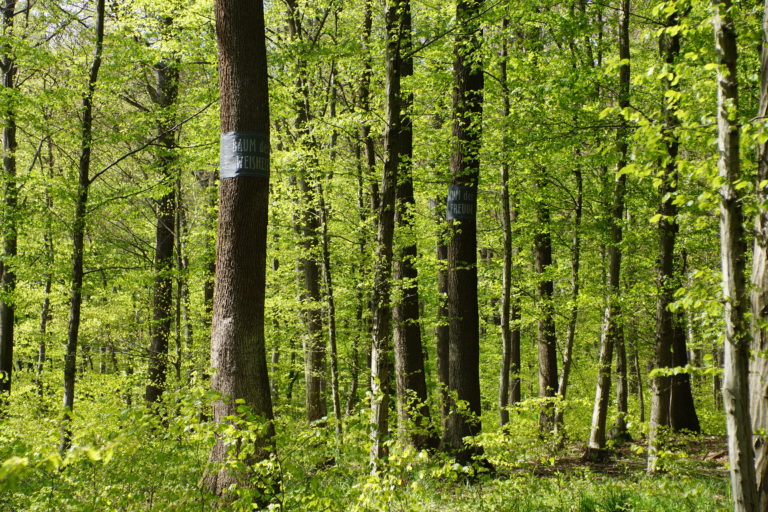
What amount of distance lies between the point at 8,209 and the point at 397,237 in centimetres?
627

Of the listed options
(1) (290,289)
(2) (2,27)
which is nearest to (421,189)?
(1) (290,289)

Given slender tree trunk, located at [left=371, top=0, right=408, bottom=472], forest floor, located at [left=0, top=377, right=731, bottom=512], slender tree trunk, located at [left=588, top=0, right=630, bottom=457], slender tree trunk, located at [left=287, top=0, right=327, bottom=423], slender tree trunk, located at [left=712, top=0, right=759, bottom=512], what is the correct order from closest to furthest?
slender tree trunk, located at [left=712, top=0, right=759, bottom=512] → forest floor, located at [left=0, top=377, right=731, bottom=512] → slender tree trunk, located at [left=371, top=0, right=408, bottom=472] → slender tree trunk, located at [left=588, top=0, right=630, bottom=457] → slender tree trunk, located at [left=287, top=0, right=327, bottom=423]

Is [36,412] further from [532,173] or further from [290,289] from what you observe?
[532,173]

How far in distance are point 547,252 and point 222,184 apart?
1012 cm

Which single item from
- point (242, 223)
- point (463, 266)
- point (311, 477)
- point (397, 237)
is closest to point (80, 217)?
point (242, 223)

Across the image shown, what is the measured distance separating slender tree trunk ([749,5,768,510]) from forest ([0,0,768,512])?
0.02 m

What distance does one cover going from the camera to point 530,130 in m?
7.55

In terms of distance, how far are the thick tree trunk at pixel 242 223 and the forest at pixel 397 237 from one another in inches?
1.1

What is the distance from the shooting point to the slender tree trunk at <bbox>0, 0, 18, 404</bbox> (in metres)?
8.36

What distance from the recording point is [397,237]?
9.11 m

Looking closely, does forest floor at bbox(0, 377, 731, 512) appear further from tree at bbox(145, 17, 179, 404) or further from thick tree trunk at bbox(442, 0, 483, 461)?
tree at bbox(145, 17, 179, 404)

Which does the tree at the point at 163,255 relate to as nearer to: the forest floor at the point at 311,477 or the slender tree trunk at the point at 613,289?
the forest floor at the point at 311,477

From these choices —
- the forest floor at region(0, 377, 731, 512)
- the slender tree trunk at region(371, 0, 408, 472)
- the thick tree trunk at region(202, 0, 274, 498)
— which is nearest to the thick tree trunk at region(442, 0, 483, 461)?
the forest floor at region(0, 377, 731, 512)

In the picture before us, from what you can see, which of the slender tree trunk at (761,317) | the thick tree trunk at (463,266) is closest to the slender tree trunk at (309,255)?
the thick tree trunk at (463,266)
